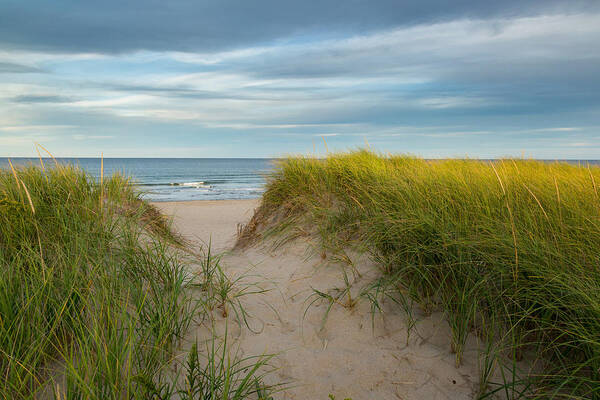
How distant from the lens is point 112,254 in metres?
3.12

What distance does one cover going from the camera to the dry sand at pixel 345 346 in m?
2.41

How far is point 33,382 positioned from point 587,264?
3506mm

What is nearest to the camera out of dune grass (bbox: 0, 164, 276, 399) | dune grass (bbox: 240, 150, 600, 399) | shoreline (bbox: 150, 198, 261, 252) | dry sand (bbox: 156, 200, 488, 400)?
dune grass (bbox: 0, 164, 276, 399)

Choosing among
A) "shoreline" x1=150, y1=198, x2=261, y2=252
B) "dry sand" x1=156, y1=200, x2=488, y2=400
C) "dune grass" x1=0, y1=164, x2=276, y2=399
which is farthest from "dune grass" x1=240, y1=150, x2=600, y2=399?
"shoreline" x1=150, y1=198, x2=261, y2=252

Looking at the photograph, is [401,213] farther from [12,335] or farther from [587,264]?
[12,335]

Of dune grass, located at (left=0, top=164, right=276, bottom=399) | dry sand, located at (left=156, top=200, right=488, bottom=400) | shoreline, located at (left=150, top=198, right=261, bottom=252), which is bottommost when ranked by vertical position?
dry sand, located at (left=156, top=200, right=488, bottom=400)

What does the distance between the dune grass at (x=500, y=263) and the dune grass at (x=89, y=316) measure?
1.45 metres

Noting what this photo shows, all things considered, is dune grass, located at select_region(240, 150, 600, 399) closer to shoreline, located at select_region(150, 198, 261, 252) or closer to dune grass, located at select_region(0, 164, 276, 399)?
dune grass, located at select_region(0, 164, 276, 399)

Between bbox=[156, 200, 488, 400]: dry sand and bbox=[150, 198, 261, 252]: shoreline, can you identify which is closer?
bbox=[156, 200, 488, 400]: dry sand

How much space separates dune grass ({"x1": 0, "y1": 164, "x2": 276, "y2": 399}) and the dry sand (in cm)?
28

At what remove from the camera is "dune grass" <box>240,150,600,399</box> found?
2186 mm

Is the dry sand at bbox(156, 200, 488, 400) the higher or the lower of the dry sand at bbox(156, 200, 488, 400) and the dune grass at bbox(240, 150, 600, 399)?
the lower

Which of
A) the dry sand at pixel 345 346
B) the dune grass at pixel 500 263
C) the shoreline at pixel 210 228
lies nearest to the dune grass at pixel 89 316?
the dry sand at pixel 345 346

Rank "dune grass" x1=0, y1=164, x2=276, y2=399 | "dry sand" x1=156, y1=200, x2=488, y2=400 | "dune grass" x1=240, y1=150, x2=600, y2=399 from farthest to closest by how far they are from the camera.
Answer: "dry sand" x1=156, y1=200, x2=488, y2=400 < "dune grass" x1=240, y1=150, x2=600, y2=399 < "dune grass" x1=0, y1=164, x2=276, y2=399
